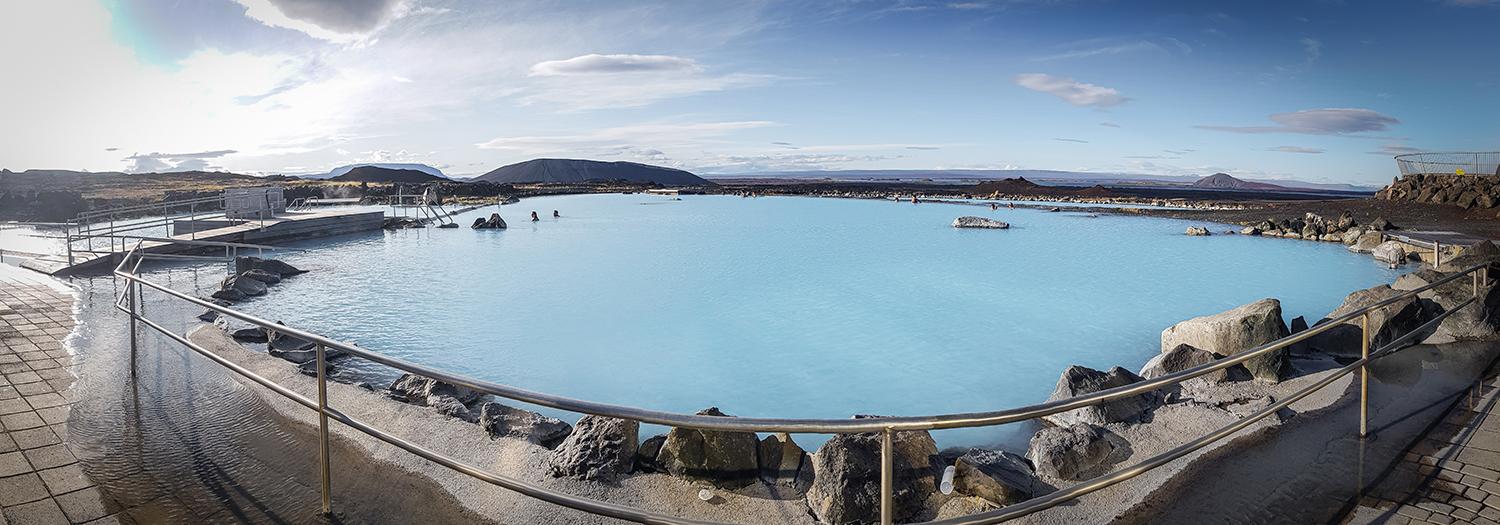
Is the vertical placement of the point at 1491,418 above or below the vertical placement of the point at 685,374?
above

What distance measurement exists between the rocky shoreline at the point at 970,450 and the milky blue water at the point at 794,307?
1086 mm

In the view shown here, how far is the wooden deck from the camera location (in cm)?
1107

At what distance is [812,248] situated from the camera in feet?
73.9

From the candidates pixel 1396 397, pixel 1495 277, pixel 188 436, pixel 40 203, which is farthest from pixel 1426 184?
pixel 40 203

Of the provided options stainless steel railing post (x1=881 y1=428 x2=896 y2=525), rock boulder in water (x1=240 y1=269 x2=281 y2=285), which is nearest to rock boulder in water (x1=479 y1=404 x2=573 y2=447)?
stainless steel railing post (x1=881 y1=428 x2=896 y2=525)

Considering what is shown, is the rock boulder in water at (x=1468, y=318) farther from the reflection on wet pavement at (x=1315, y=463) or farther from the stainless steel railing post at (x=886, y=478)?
the stainless steel railing post at (x=886, y=478)

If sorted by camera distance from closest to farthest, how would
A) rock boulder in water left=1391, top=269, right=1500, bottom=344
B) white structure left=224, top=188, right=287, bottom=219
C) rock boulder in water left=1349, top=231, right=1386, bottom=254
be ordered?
rock boulder in water left=1391, top=269, right=1500, bottom=344 → rock boulder in water left=1349, top=231, right=1386, bottom=254 → white structure left=224, top=188, right=287, bottom=219

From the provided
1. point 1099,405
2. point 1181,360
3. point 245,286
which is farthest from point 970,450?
point 245,286

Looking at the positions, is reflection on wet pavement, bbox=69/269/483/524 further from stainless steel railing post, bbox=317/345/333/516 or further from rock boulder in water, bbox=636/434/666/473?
rock boulder in water, bbox=636/434/666/473

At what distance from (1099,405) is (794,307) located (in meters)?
7.86

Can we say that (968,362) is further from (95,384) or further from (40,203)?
(40,203)

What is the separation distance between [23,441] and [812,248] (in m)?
19.7

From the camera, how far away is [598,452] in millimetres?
4012

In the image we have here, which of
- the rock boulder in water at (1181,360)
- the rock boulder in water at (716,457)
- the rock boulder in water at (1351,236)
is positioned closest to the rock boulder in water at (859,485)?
the rock boulder in water at (716,457)
